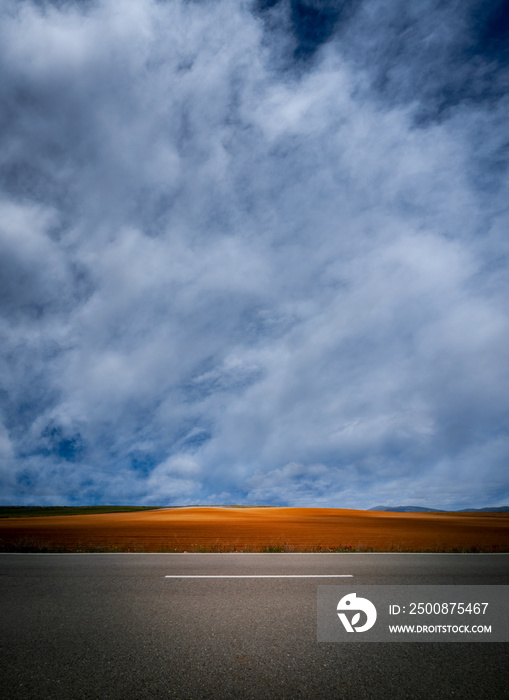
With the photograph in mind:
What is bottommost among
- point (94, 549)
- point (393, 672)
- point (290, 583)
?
point (393, 672)

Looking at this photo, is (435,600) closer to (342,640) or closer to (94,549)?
(342,640)

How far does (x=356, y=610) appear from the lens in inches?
234

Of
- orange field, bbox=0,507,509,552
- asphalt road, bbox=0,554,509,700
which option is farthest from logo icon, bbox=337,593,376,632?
orange field, bbox=0,507,509,552

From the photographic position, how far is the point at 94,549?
1326 centimetres

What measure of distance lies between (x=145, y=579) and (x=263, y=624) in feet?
12.8

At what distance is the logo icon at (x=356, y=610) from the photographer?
530 cm

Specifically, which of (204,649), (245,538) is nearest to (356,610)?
(204,649)

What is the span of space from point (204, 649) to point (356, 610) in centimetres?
277

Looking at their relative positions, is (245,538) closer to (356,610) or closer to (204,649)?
(356,610)

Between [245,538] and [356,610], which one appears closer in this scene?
[356,610]

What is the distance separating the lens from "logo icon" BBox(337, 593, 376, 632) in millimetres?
5297

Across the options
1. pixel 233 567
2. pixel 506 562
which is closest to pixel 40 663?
pixel 233 567

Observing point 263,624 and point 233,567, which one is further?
point 233,567

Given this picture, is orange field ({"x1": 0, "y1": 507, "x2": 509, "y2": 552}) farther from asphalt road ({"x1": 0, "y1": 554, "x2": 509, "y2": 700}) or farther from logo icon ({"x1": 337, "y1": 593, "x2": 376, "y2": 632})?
logo icon ({"x1": 337, "y1": 593, "x2": 376, "y2": 632})
